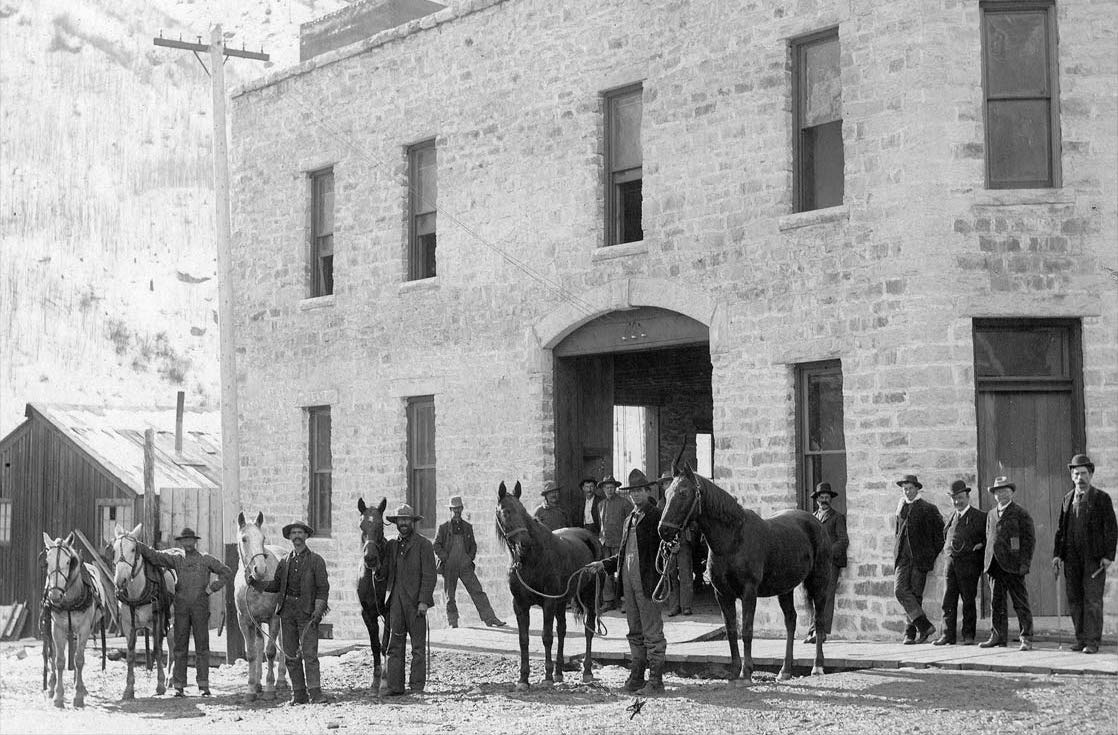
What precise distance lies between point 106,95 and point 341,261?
61385 millimetres

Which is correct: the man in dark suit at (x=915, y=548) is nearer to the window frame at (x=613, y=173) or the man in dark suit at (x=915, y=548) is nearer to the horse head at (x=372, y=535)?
the horse head at (x=372, y=535)

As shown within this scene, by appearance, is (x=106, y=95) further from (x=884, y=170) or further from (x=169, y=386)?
(x=884, y=170)

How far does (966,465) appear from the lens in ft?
50.4

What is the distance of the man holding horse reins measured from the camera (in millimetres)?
13320

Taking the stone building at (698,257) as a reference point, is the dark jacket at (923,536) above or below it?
below

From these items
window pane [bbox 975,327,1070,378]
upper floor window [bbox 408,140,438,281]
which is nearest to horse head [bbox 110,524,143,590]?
upper floor window [bbox 408,140,438,281]

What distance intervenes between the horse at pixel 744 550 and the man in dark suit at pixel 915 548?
1474 millimetres

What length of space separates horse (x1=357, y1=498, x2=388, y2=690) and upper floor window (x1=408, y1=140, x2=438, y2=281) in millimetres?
7493

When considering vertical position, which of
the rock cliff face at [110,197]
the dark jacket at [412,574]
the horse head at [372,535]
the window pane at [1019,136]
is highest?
the rock cliff face at [110,197]

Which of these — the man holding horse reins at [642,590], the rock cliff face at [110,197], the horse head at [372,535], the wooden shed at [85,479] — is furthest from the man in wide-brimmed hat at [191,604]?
the rock cliff face at [110,197]

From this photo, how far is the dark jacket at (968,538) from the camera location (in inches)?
571

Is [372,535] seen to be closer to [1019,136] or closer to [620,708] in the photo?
[620,708]

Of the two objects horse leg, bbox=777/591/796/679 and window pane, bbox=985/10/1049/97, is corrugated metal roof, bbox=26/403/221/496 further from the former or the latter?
window pane, bbox=985/10/1049/97

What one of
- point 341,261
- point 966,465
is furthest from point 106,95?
point 966,465
